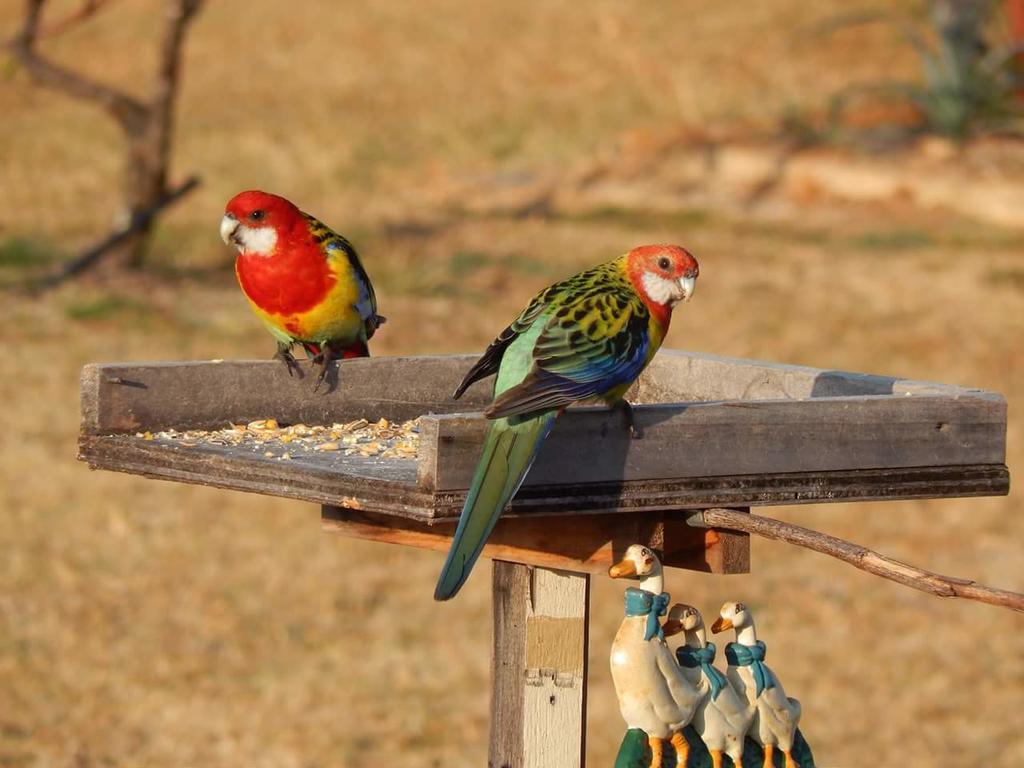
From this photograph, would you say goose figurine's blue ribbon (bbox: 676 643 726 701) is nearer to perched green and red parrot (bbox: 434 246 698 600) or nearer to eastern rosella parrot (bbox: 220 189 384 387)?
perched green and red parrot (bbox: 434 246 698 600)

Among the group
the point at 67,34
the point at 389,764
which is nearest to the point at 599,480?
the point at 389,764

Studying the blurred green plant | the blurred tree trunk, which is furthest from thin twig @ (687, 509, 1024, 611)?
the blurred green plant

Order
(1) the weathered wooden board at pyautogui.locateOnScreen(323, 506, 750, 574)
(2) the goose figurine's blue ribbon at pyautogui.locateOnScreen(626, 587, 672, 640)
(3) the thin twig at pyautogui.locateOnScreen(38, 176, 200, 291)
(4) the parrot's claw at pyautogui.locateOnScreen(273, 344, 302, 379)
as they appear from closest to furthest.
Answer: (2) the goose figurine's blue ribbon at pyautogui.locateOnScreen(626, 587, 672, 640), (1) the weathered wooden board at pyautogui.locateOnScreen(323, 506, 750, 574), (4) the parrot's claw at pyautogui.locateOnScreen(273, 344, 302, 379), (3) the thin twig at pyautogui.locateOnScreen(38, 176, 200, 291)

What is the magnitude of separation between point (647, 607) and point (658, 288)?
0.88 m

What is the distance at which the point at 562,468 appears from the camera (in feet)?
10.4

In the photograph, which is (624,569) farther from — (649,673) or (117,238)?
(117,238)

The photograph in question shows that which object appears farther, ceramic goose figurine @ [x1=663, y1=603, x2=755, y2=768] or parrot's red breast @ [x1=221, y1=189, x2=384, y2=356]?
parrot's red breast @ [x1=221, y1=189, x2=384, y2=356]

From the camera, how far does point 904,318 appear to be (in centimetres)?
1166

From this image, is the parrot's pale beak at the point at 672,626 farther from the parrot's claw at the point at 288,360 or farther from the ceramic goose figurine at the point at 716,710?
the parrot's claw at the point at 288,360

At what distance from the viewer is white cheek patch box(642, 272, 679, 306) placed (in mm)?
3840

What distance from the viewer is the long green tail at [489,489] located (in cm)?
301

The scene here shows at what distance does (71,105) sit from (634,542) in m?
16.2

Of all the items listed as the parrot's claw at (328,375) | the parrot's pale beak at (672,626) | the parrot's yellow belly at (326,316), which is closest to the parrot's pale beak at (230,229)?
the parrot's yellow belly at (326,316)

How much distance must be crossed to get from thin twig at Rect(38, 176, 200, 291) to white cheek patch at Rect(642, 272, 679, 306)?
27.1 ft
